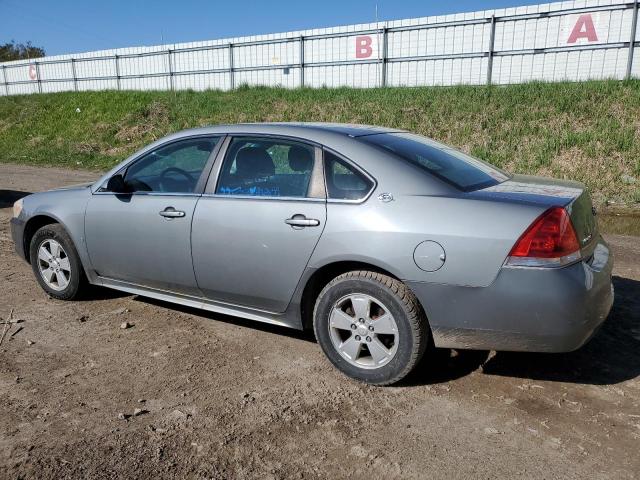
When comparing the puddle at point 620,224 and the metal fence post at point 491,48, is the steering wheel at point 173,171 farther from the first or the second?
the metal fence post at point 491,48

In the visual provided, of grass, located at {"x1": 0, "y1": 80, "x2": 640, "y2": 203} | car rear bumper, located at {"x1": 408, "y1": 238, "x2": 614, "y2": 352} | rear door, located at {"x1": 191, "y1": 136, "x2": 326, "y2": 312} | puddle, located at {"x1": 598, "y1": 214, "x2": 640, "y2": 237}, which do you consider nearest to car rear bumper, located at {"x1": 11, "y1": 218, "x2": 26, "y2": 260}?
rear door, located at {"x1": 191, "y1": 136, "x2": 326, "y2": 312}

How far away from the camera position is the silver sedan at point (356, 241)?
119 inches

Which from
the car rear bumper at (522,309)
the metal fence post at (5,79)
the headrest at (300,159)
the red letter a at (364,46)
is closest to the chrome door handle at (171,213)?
the headrest at (300,159)

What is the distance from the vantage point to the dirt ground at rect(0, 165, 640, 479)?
106 inches

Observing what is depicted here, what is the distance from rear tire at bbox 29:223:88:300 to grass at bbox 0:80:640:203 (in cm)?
891

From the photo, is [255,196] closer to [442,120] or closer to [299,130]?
[299,130]

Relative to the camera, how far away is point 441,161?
12.3ft

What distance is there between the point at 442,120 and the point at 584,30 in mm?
4336

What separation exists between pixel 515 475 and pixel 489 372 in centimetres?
107

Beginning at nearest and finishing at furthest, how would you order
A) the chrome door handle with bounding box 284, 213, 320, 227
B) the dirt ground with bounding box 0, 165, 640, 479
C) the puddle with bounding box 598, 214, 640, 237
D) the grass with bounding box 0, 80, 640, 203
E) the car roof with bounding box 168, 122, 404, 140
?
the dirt ground with bounding box 0, 165, 640, 479
the chrome door handle with bounding box 284, 213, 320, 227
the car roof with bounding box 168, 122, 404, 140
the puddle with bounding box 598, 214, 640, 237
the grass with bounding box 0, 80, 640, 203

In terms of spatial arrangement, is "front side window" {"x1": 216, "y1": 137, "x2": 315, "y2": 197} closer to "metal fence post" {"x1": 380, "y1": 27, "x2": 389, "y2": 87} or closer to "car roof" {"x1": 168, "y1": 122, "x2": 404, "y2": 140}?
"car roof" {"x1": 168, "y1": 122, "x2": 404, "y2": 140}

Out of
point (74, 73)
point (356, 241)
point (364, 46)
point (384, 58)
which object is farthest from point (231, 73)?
point (356, 241)

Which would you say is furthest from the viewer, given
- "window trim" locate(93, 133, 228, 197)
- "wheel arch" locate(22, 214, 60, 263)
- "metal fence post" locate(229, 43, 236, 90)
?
"metal fence post" locate(229, 43, 236, 90)

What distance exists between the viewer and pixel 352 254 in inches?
131
